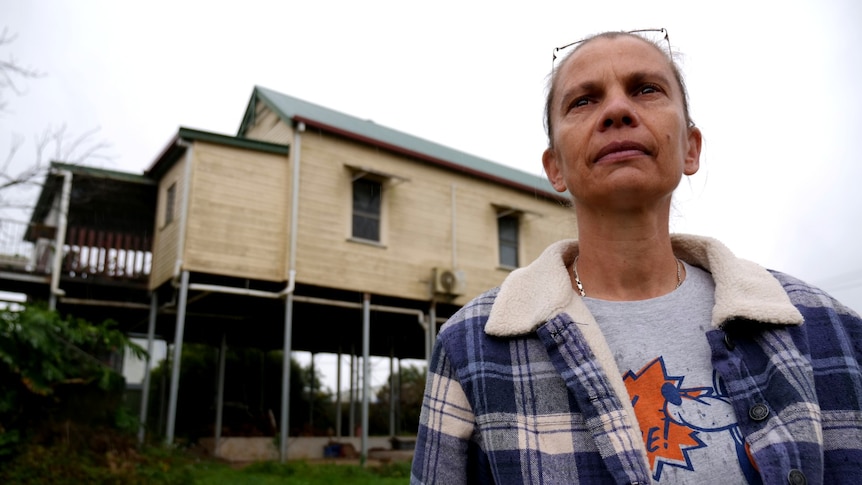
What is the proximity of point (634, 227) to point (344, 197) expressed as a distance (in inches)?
506

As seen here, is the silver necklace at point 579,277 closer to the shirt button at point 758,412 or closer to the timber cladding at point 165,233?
the shirt button at point 758,412

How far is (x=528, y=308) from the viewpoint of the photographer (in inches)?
62.8

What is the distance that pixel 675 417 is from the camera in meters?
1.44

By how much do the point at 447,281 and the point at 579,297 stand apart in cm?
1346

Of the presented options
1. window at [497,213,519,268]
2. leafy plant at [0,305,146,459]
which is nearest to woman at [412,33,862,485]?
leafy plant at [0,305,146,459]

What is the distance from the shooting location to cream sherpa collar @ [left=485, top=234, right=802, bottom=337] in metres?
1.49

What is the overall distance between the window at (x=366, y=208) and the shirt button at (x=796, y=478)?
13.4 m

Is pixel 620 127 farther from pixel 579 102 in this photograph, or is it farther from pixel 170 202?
pixel 170 202

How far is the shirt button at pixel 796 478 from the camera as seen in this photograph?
4.11 feet

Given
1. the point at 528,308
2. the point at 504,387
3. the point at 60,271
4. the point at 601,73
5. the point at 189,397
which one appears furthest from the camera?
the point at 189,397

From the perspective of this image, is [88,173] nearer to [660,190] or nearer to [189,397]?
[189,397]

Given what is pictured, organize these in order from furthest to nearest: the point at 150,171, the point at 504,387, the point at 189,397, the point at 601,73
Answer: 1. the point at 189,397
2. the point at 150,171
3. the point at 601,73
4. the point at 504,387

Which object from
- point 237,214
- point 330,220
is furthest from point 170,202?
point 330,220

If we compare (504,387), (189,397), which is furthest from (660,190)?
(189,397)
